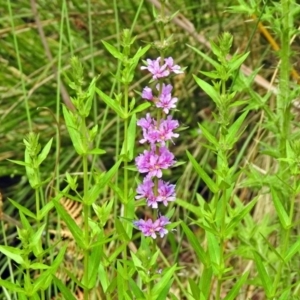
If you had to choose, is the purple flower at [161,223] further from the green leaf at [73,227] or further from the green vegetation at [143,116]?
the green vegetation at [143,116]

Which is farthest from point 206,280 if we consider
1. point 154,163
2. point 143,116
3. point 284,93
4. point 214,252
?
point 143,116

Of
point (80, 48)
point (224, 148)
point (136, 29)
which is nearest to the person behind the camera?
point (224, 148)

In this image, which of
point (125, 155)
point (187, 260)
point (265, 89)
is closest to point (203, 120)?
point (265, 89)

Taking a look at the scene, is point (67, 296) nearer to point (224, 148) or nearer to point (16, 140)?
point (224, 148)

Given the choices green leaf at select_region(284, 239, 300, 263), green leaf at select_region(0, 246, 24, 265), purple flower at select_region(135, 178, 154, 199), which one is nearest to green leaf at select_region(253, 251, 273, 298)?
green leaf at select_region(284, 239, 300, 263)

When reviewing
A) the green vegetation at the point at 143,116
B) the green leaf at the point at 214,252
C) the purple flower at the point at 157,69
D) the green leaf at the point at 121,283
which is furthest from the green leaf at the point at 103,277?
the green vegetation at the point at 143,116

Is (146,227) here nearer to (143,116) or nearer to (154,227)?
(154,227)

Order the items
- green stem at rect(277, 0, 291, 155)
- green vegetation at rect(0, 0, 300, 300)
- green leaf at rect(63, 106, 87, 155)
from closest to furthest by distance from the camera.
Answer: green leaf at rect(63, 106, 87, 155)
green stem at rect(277, 0, 291, 155)
green vegetation at rect(0, 0, 300, 300)

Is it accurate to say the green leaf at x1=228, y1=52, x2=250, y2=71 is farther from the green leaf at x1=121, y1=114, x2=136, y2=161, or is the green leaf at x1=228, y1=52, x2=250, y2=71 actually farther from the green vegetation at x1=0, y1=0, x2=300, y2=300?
the green vegetation at x1=0, y1=0, x2=300, y2=300
